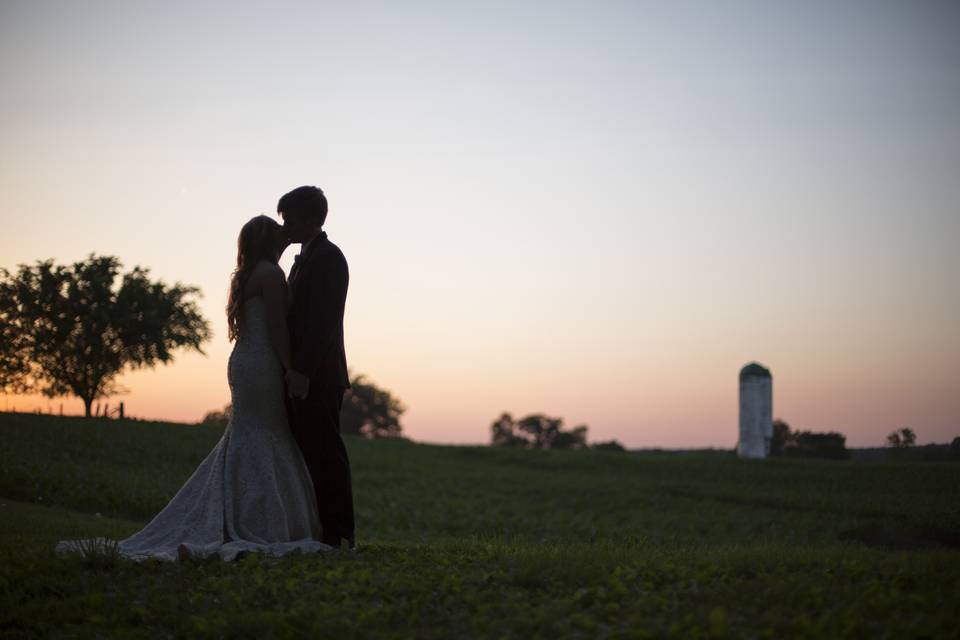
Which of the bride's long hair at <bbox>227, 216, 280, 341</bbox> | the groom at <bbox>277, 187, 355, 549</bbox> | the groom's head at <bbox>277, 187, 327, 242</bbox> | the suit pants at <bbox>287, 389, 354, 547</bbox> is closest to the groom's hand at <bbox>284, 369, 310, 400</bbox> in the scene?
the groom at <bbox>277, 187, 355, 549</bbox>

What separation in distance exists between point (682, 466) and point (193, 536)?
111 feet

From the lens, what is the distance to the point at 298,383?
9.59 meters

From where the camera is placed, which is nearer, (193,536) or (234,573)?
(234,573)

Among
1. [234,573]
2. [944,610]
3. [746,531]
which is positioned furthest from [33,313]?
[944,610]

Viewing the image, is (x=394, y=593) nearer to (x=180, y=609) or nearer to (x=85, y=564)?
(x=180, y=609)

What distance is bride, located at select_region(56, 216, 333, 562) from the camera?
9.55 m

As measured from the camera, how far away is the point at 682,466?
131ft

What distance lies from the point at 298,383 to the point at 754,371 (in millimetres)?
41585

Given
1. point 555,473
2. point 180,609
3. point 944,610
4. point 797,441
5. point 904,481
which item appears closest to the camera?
point 944,610

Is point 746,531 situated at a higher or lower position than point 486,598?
lower

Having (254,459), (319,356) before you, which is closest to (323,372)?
(319,356)

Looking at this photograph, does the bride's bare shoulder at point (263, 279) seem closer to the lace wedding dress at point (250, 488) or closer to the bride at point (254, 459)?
the bride at point (254, 459)

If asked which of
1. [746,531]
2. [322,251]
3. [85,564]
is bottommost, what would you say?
[746,531]

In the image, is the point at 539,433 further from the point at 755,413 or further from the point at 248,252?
the point at 248,252
